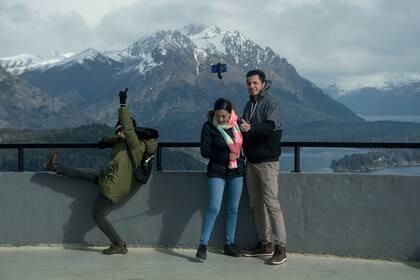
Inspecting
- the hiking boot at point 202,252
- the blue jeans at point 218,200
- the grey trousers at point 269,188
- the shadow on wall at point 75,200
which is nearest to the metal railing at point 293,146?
the shadow on wall at point 75,200

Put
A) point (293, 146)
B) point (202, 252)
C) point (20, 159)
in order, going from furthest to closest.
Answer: point (20, 159) → point (293, 146) → point (202, 252)

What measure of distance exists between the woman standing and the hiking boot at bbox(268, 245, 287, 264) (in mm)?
657

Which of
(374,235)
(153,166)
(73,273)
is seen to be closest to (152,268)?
(73,273)

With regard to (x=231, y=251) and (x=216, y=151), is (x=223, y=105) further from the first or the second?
(x=231, y=251)

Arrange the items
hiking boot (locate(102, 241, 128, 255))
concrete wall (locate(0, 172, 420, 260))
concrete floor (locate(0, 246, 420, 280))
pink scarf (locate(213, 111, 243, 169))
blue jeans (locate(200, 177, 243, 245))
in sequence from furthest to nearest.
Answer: hiking boot (locate(102, 241, 128, 255))
concrete wall (locate(0, 172, 420, 260))
blue jeans (locate(200, 177, 243, 245))
pink scarf (locate(213, 111, 243, 169))
concrete floor (locate(0, 246, 420, 280))

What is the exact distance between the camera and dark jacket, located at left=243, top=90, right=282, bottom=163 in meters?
6.38

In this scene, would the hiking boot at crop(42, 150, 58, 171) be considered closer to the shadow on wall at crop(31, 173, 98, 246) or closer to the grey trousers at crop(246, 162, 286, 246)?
the shadow on wall at crop(31, 173, 98, 246)

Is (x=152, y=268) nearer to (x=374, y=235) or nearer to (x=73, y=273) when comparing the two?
(x=73, y=273)

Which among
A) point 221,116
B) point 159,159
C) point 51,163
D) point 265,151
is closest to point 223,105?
point 221,116

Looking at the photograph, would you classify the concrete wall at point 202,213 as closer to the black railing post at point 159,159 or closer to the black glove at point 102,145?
the black railing post at point 159,159

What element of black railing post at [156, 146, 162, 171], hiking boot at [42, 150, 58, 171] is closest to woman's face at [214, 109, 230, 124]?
black railing post at [156, 146, 162, 171]

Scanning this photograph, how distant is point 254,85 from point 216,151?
758 millimetres

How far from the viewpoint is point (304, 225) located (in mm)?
Result: 7047

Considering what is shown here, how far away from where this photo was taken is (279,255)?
655 cm
